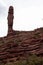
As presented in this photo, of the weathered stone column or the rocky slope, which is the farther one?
the weathered stone column

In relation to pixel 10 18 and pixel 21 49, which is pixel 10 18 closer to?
pixel 10 18

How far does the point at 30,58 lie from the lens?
2059cm

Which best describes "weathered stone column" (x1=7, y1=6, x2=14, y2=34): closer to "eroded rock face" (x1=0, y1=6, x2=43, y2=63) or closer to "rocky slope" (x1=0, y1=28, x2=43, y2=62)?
"eroded rock face" (x1=0, y1=6, x2=43, y2=63)

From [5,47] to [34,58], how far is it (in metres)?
5.87

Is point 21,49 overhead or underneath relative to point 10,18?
underneath

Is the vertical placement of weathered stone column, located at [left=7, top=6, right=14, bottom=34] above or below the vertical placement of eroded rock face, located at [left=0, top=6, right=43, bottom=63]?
above

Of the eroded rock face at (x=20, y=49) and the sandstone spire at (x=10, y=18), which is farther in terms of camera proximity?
the sandstone spire at (x=10, y=18)

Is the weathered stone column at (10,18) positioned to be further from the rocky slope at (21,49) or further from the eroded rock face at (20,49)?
the rocky slope at (21,49)

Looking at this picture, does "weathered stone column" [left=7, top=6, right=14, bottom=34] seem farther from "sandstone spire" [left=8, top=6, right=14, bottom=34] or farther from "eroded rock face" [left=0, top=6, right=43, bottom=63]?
"eroded rock face" [left=0, top=6, right=43, bottom=63]

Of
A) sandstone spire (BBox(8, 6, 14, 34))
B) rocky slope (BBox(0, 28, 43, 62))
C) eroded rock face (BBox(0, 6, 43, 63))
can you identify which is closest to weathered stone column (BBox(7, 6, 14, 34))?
sandstone spire (BBox(8, 6, 14, 34))

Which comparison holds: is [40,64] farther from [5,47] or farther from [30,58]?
[5,47]

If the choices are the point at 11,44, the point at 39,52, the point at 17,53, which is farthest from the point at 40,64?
the point at 11,44

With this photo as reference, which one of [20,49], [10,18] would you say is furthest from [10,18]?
[20,49]

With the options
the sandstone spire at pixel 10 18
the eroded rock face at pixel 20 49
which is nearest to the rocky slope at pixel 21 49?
the eroded rock face at pixel 20 49
